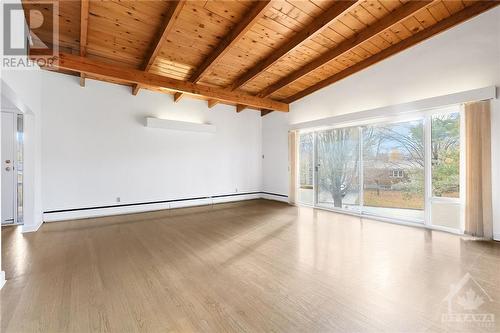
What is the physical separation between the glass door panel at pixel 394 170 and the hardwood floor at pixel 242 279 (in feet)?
1.97

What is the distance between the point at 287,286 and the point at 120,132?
4.93 meters

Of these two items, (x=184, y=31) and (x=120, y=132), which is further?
(x=120, y=132)

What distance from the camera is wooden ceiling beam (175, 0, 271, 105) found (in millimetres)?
→ 3078

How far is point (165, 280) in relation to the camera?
2.30m

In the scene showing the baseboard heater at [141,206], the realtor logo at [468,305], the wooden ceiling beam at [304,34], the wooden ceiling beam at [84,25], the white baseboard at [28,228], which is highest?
the wooden ceiling beam at [304,34]

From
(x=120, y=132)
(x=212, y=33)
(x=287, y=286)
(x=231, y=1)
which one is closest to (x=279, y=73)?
(x=212, y=33)

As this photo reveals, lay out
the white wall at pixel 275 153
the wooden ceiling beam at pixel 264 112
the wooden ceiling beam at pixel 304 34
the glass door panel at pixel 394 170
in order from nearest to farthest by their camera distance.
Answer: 1. the wooden ceiling beam at pixel 304 34
2. the glass door panel at pixel 394 170
3. the white wall at pixel 275 153
4. the wooden ceiling beam at pixel 264 112

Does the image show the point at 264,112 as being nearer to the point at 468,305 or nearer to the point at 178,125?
the point at 178,125

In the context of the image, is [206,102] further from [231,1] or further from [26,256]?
[26,256]

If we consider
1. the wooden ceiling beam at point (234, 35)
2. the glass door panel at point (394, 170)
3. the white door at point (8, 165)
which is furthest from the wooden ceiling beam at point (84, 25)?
the glass door panel at point (394, 170)

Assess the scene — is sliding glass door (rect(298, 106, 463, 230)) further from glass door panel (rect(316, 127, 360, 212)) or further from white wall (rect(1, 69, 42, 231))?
white wall (rect(1, 69, 42, 231))

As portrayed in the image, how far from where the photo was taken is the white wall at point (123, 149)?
4520 mm

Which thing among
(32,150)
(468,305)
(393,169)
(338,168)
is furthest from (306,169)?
(32,150)

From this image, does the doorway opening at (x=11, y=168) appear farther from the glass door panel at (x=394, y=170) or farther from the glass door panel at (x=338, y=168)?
the glass door panel at (x=394, y=170)
